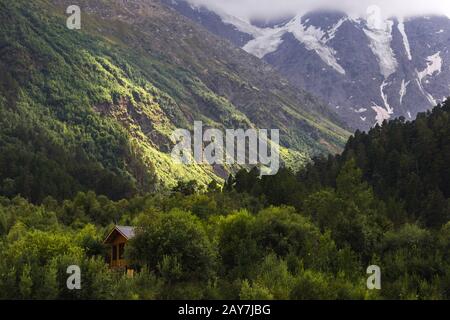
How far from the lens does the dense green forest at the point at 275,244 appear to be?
6219 centimetres

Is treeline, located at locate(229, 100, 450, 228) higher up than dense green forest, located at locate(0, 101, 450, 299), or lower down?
higher up

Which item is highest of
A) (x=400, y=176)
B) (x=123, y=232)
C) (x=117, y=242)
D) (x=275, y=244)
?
(x=400, y=176)

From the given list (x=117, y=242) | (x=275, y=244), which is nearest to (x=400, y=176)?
(x=275, y=244)

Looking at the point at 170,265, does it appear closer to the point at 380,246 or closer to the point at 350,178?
the point at 380,246

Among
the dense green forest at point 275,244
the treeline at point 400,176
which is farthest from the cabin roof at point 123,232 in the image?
the treeline at point 400,176

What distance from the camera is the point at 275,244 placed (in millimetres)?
86375

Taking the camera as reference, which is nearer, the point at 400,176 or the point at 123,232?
the point at 123,232

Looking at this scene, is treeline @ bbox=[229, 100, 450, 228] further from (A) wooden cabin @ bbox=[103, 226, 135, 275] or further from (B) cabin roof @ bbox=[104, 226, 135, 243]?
(A) wooden cabin @ bbox=[103, 226, 135, 275]

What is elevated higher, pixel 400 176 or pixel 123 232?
pixel 400 176

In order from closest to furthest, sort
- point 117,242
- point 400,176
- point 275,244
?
1. point 275,244
2. point 117,242
3. point 400,176

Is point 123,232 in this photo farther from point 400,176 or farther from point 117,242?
point 400,176

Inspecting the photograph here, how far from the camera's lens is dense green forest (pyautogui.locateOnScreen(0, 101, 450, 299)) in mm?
62188

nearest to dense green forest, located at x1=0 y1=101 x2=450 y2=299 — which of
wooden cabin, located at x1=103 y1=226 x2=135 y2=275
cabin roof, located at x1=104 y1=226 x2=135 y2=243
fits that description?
wooden cabin, located at x1=103 y1=226 x2=135 y2=275

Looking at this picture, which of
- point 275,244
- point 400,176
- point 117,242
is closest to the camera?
point 275,244
